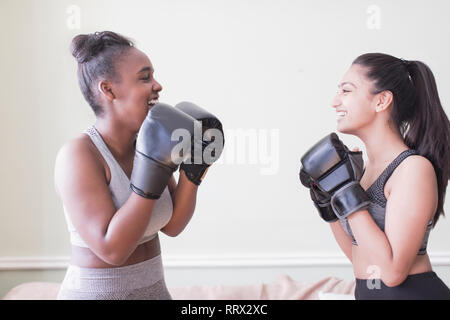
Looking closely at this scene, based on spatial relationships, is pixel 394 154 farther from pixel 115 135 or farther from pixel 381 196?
pixel 115 135

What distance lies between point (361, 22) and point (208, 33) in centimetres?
59

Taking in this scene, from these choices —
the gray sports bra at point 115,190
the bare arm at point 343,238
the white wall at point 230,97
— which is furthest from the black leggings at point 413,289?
the white wall at point 230,97

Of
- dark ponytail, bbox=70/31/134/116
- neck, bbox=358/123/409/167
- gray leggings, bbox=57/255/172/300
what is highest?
dark ponytail, bbox=70/31/134/116

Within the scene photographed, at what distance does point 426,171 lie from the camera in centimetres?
82

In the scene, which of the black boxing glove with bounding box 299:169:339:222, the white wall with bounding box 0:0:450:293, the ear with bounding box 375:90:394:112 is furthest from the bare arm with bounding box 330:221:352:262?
the white wall with bounding box 0:0:450:293

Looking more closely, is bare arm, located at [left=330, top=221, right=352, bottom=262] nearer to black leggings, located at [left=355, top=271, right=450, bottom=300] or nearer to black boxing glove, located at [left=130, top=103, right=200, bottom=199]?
black leggings, located at [left=355, top=271, right=450, bottom=300]

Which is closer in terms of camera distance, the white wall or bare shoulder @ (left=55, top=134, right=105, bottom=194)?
bare shoulder @ (left=55, top=134, right=105, bottom=194)

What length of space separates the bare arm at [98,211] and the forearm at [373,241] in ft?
1.25

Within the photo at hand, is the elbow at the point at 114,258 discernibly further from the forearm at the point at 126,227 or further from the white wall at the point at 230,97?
the white wall at the point at 230,97

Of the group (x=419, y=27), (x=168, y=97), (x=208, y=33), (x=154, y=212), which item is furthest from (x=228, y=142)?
(x=154, y=212)

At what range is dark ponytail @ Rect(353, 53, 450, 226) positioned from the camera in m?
0.89

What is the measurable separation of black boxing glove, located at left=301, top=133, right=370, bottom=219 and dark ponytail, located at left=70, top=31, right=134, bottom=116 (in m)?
0.42

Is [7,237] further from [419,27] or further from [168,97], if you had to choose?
[419,27]

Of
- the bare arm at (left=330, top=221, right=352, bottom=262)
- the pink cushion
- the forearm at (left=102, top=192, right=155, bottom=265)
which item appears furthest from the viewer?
the pink cushion
